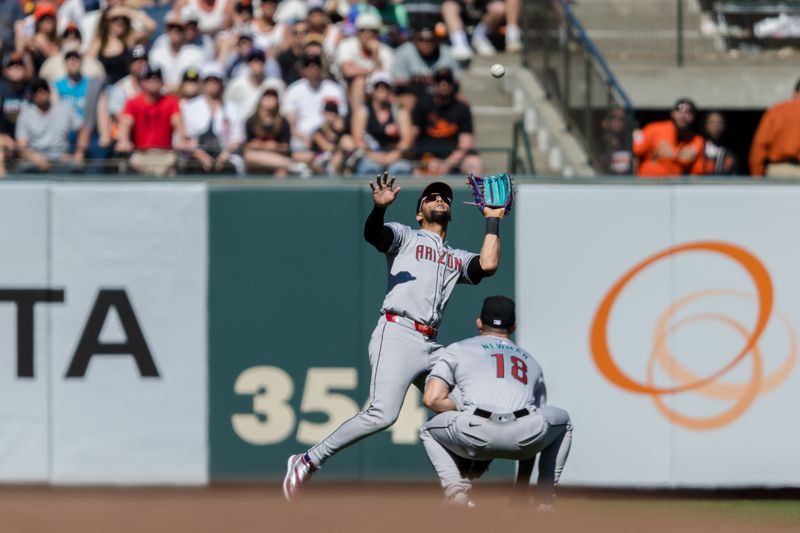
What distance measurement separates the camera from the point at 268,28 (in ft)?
48.7

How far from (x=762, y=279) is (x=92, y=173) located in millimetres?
5297

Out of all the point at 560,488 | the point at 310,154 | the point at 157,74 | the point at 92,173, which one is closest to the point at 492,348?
the point at 560,488

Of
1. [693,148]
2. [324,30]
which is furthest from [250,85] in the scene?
[693,148]

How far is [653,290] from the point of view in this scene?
11.0 metres

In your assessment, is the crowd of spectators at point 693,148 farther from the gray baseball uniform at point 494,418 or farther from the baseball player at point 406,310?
the gray baseball uniform at point 494,418

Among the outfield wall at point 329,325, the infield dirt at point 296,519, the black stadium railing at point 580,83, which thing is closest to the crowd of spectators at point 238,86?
the black stadium railing at point 580,83

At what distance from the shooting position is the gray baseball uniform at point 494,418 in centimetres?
839

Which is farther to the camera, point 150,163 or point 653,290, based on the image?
point 150,163

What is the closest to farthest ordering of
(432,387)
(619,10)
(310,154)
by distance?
1. (432,387)
2. (310,154)
3. (619,10)

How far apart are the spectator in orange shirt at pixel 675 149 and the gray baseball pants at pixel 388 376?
4.53 metres

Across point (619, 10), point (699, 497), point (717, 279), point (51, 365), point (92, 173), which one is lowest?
point (699, 497)

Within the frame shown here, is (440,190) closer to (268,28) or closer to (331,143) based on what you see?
(331,143)

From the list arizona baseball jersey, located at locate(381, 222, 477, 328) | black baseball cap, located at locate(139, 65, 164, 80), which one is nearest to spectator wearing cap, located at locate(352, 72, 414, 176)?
black baseball cap, located at locate(139, 65, 164, 80)

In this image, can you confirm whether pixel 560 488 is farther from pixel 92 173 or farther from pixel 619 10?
pixel 619 10
